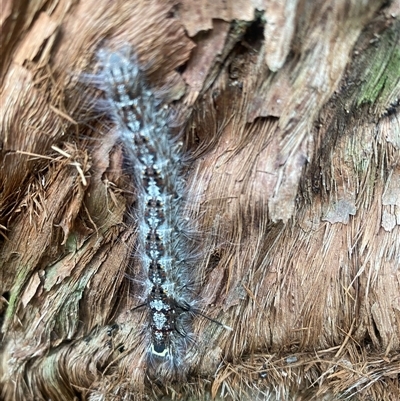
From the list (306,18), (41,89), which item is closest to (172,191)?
(41,89)

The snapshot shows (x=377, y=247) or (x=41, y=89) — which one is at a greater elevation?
(x=41, y=89)

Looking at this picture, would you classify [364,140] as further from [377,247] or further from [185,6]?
[185,6]

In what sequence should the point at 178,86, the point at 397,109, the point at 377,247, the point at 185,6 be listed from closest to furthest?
the point at 185,6 → the point at 178,86 → the point at 397,109 → the point at 377,247
